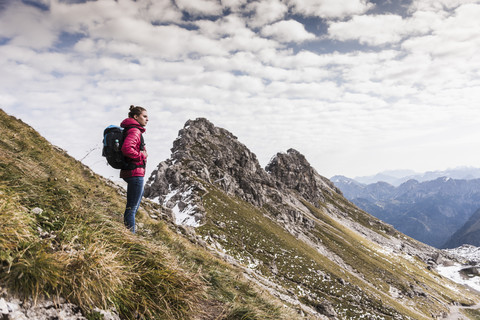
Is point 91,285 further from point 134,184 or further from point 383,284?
point 383,284

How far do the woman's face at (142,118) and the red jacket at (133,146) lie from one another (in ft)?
0.54

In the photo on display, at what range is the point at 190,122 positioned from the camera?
465ft

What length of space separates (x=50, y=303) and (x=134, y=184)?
15.1ft

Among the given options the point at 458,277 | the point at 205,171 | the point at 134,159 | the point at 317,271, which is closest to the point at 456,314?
the point at 317,271

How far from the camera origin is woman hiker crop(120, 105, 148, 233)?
286 inches

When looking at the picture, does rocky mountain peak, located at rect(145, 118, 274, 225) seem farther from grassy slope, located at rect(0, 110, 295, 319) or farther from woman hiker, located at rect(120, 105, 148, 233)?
grassy slope, located at rect(0, 110, 295, 319)

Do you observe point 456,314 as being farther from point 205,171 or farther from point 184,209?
point 184,209

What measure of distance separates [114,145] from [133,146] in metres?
0.48

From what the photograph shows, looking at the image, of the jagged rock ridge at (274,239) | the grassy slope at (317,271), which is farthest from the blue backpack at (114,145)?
the grassy slope at (317,271)

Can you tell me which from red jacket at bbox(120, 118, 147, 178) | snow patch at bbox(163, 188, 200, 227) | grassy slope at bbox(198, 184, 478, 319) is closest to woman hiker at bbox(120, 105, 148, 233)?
red jacket at bbox(120, 118, 147, 178)

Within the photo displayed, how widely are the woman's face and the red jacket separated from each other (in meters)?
0.16

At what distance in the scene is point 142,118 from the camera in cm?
784

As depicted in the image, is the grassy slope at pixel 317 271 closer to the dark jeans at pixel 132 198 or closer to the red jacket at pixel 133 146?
the dark jeans at pixel 132 198

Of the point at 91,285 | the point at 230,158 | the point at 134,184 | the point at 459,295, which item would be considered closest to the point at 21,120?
the point at 134,184
